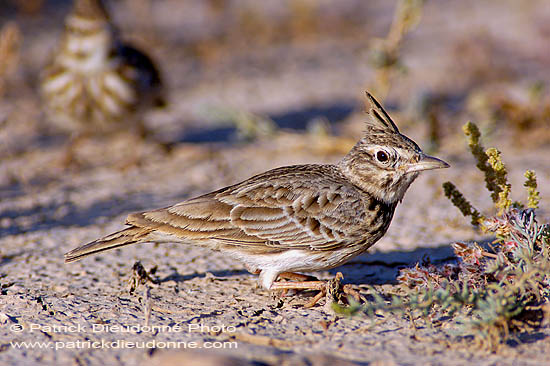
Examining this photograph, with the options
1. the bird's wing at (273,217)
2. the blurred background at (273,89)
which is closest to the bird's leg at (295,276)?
the bird's wing at (273,217)

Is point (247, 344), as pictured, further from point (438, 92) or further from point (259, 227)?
point (438, 92)

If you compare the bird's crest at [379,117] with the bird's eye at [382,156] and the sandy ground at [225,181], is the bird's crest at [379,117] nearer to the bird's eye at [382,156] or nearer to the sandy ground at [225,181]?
the bird's eye at [382,156]

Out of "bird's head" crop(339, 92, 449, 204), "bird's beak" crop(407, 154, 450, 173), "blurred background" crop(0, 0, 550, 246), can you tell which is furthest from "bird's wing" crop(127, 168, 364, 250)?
"blurred background" crop(0, 0, 550, 246)

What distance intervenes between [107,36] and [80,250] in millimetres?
4079

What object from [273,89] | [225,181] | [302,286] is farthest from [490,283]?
[273,89]

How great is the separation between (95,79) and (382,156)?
4.10m

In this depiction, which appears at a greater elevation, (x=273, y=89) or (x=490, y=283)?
(x=273, y=89)

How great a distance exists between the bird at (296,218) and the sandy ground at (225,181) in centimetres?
31

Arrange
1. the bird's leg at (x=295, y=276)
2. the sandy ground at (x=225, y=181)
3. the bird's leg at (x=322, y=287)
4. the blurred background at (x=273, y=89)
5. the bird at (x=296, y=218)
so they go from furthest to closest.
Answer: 1. the blurred background at (x=273, y=89)
2. the bird's leg at (x=295, y=276)
3. the bird at (x=296, y=218)
4. the bird's leg at (x=322, y=287)
5. the sandy ground at (x=225, y=181)

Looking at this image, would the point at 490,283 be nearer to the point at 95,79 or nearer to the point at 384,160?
the point at 384,160

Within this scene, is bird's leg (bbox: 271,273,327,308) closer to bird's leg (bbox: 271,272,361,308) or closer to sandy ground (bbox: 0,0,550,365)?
bird's leg (bbox: 271,272,361,308)

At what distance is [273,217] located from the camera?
161 inches

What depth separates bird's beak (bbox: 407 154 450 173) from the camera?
3.97 m

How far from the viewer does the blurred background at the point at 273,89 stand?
6.57 meters
